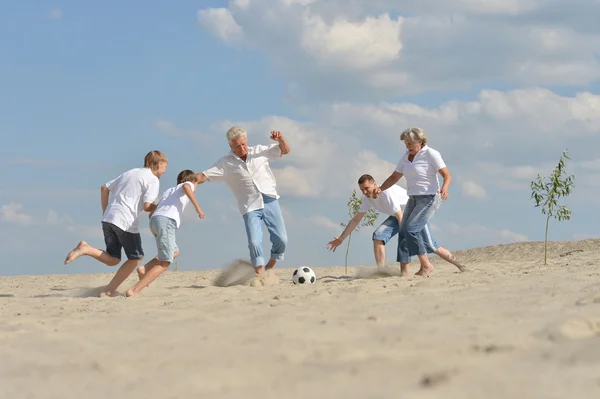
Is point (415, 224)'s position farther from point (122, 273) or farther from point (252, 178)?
point (122, 273)

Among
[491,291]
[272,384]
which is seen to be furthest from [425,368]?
Result: [491,291]

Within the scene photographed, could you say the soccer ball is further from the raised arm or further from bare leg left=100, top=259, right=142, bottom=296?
bare leg left=100, top=259, right=142, bottom=296

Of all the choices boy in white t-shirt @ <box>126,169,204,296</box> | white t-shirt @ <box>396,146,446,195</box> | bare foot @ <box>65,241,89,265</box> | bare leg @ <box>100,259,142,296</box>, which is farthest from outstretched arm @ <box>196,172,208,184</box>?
white t-shirt @ <box>396,146,446,195</box>

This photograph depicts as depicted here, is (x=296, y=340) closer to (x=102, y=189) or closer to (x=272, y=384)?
(x=272, y=384)

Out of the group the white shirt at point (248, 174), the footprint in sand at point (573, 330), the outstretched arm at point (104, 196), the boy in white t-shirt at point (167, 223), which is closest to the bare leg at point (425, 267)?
the white shirt at point (248, 174)

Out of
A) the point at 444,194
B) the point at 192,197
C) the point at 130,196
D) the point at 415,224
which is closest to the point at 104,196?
the point at 130,196

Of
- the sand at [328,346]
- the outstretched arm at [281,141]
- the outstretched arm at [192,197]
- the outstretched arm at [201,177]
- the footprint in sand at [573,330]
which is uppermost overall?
the outstretched arm at [281,141]

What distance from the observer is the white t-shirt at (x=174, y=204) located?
8.82m

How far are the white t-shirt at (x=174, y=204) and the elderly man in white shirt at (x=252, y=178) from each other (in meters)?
0.42

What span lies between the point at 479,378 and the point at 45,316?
4.96 m

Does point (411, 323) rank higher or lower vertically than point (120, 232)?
lower

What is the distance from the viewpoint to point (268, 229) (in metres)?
9.57

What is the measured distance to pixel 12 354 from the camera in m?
5.16

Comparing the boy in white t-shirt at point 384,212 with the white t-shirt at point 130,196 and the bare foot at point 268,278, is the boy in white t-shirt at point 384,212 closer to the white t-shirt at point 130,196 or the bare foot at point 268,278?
the bare foot at point 268,278
